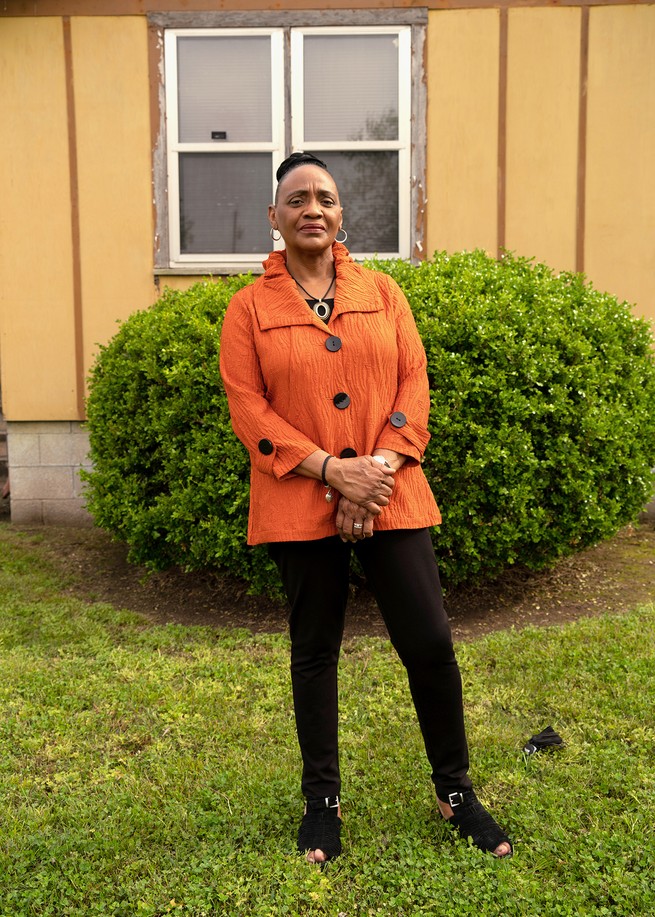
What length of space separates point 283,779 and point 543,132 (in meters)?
5.38

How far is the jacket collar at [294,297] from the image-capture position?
108 inches

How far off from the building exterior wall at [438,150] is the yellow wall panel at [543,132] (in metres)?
0.01

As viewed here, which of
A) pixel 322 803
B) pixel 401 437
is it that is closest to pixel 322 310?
pixel 401 437

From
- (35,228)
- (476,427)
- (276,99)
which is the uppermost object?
(276,99)

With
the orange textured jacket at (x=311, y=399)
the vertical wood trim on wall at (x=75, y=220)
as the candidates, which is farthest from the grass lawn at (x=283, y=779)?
the vertical wood trim on wall at (x=75, y=220)

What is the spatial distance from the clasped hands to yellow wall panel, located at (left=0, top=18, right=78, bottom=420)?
16.5ft

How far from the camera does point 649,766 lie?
3.33 m

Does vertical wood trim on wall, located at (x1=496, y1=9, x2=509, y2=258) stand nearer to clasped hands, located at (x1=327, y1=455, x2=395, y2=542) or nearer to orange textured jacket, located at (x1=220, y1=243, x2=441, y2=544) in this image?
orange textured jacket, located at (x1=220, y1=243, x2=441, y2=544)

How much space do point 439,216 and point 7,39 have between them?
3.53 metres

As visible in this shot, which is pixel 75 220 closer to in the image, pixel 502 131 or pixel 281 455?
pixel 502 131

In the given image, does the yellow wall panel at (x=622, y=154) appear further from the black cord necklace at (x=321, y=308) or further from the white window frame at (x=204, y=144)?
the black cord necklace at (x=321, y=308)

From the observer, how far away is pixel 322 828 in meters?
2.86

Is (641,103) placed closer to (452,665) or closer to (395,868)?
(452,665)

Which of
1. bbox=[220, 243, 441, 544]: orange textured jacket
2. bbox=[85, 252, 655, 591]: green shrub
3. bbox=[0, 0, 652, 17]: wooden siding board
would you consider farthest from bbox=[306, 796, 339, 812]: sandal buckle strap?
bbox=[0, 0, 652, 17]: wooden siding board
